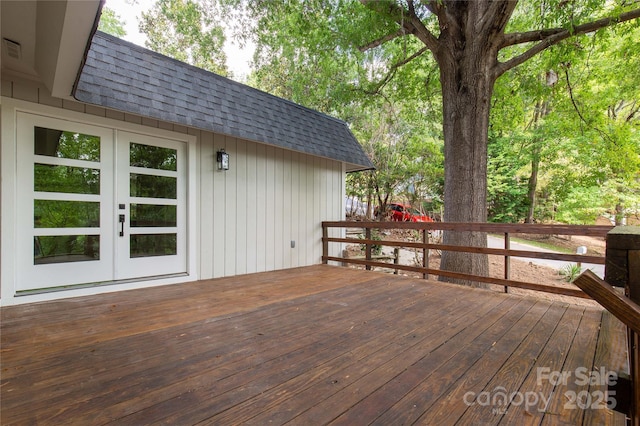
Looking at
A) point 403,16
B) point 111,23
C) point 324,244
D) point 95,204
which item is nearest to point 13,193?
point 95,204

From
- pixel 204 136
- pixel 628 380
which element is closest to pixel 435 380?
pixel 628 380

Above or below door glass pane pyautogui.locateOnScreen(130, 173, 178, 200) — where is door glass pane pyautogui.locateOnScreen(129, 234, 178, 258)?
below

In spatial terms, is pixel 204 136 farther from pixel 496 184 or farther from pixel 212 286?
pixel 496 184

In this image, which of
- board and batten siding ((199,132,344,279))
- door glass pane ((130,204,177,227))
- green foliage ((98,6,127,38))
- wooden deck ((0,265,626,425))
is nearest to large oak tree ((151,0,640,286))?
wooden deck ((0,265,626,425))

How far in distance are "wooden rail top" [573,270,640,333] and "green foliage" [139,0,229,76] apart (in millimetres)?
9832

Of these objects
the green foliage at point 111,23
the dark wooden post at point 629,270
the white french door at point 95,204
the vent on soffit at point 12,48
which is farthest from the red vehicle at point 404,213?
the green foliage at point 111,23

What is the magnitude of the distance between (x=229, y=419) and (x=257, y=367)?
46 centimetres

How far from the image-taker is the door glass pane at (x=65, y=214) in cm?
309

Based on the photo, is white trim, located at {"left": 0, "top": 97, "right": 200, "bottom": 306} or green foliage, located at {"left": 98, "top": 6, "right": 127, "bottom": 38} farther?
green foliage, located at {"left": 98, "top": 6, "right": 127, "bottom": 38}

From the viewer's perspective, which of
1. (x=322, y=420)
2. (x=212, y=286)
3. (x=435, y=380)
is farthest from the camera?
(x=212, y=286)

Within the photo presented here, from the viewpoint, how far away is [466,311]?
2.86m

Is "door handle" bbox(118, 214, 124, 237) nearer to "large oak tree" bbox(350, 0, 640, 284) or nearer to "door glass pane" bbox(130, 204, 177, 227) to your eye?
"door glass pane" bbox(130, 204, 177, 227)

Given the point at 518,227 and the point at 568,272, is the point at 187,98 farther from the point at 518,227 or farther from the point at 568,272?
the point at 568,272

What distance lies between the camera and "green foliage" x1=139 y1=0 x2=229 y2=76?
8289mm
